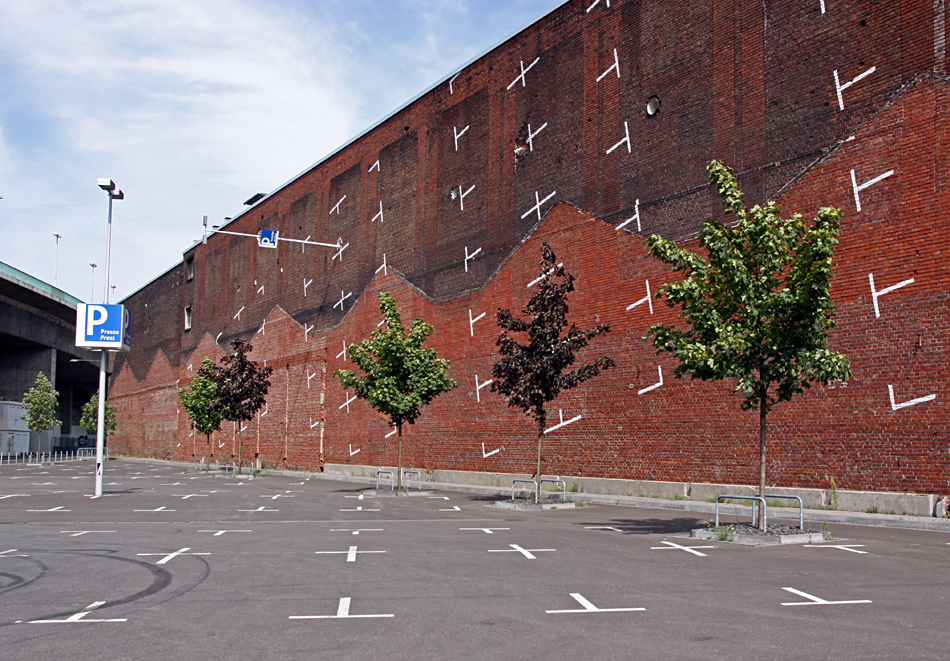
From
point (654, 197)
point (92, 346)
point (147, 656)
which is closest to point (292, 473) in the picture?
point (92, 346)

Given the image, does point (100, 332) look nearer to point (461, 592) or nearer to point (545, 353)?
point (545, 353)

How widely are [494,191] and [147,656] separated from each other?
24.9m

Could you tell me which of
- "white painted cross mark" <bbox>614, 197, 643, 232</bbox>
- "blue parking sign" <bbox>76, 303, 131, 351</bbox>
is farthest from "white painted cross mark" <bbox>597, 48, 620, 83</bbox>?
"blue parking sign" <bbox>76, 303, 131, 351</bbox>

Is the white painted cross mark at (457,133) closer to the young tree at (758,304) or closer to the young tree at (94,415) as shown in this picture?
the young tree at (758,304)

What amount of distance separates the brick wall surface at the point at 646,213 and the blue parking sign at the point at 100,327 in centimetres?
1198

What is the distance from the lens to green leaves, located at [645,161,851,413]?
531 inches

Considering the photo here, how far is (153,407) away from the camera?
70.6 metres

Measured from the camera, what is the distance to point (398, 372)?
2667cm

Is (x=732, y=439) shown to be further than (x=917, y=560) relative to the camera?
Yes

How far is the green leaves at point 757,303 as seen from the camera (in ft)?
44.2

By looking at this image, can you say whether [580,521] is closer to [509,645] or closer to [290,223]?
[509,645]

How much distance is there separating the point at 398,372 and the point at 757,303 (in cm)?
1477

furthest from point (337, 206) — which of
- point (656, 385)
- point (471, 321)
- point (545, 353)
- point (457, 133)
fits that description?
point (656, 385)

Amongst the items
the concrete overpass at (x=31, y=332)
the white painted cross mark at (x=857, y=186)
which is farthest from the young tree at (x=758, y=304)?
the concrete overpass at (x=31, y=332)
